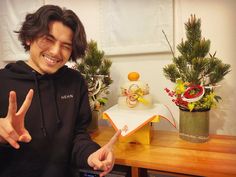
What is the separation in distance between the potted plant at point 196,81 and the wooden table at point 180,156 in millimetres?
73

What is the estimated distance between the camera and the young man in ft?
2.89

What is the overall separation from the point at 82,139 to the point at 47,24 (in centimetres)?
50

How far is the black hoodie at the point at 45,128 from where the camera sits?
0.88 meters

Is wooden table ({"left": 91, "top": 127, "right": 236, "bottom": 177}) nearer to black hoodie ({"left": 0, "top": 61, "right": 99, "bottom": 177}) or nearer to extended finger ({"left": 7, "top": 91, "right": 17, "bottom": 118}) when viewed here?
black hoodie ({"left": 0, "top": 61, "right": 99, "bottom": 177})

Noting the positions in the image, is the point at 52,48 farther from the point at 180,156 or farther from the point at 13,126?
the point at 180,156

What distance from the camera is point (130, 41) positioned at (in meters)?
1.39

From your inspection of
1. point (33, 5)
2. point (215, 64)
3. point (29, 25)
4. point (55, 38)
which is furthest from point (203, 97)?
point (33, 5)

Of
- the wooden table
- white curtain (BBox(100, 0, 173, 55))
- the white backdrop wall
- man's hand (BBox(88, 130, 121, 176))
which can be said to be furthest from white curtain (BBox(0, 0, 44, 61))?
man's hand (BBox(88, 130, 121, 176))

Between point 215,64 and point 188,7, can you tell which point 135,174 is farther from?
point 188,7

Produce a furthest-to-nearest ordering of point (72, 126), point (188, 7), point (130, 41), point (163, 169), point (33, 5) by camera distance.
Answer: point (33, 5)
point (130, 41)
point (188, 7)
point (72, 126)
point (163, 169)

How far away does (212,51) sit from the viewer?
127 centimetres

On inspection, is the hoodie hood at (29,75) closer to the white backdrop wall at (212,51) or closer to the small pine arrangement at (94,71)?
the small pine arrangement at (94,71)

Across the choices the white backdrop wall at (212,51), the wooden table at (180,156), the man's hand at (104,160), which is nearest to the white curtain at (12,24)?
the white backdrop wall at (212,51)

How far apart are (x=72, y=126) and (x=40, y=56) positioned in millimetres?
325
